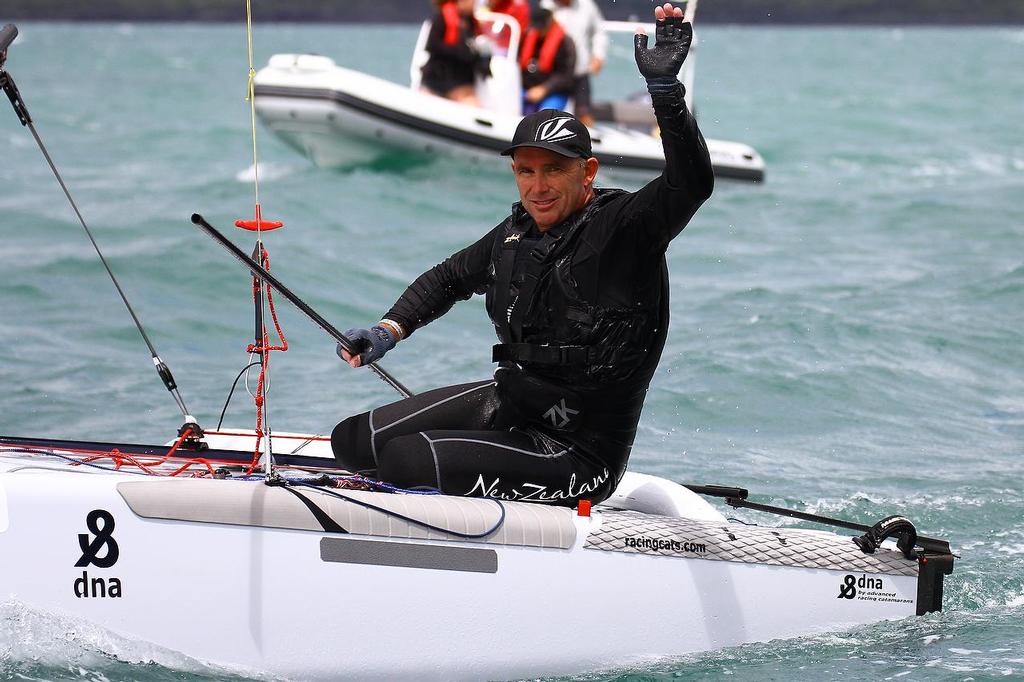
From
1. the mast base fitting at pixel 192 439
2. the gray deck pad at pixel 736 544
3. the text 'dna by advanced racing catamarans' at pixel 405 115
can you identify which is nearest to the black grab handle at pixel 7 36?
the mast base fitting at pixel 192 439

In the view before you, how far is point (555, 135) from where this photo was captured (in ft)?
9.34

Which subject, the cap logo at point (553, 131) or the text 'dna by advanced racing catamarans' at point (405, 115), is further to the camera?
the text 'dna by advanced racing catamarans' at point (405, 115)

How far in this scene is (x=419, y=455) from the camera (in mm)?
3051

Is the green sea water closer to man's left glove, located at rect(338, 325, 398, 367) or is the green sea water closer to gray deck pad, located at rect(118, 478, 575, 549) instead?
Result: gray deck pad, located at rect(118, 478, 575, 549)

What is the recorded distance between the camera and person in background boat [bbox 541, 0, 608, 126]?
35.1 feet

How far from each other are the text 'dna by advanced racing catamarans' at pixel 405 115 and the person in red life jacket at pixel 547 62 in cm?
15

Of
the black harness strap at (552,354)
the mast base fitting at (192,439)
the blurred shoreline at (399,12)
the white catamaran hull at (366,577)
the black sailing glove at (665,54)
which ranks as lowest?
the white catamaran hull at (366,577)

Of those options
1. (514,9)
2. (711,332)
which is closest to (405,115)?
(514,9)

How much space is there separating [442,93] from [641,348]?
817 cm

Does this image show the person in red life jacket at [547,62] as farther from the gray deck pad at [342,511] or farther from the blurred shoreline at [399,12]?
the blurred shoreline at [399,12]

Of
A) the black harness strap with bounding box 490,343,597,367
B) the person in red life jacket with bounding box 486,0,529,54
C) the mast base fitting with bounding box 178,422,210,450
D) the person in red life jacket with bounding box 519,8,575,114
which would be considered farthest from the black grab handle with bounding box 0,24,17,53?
the person in red life jacket with bounding box 486,0,529,54

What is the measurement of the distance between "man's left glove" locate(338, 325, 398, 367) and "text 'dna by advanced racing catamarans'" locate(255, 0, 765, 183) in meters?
7.16

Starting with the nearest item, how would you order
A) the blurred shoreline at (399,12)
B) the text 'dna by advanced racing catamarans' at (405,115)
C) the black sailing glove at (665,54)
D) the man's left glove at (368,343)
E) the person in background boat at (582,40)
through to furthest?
1. the black sailing glove at (665,54)
2. the man's left glove at (368,343)
3. the text 'dna by advanced racing catamarans' at (405,115)
4. the person in background boat at (582,40)
5. the blurred shoreline at (399,12)

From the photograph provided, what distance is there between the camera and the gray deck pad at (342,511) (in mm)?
2889
